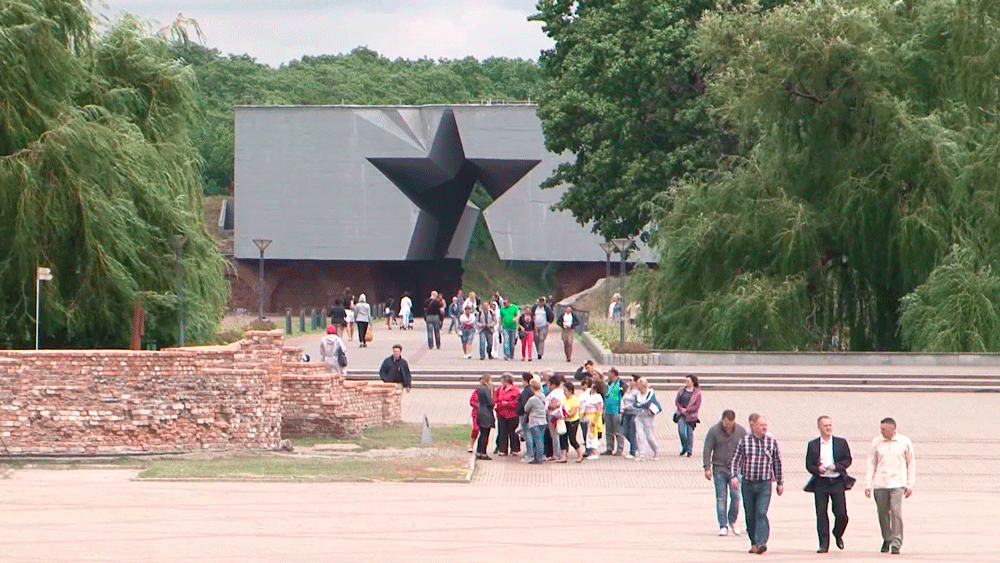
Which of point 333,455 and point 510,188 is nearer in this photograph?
point 333,455

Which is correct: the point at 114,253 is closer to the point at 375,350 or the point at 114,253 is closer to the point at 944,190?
the point at 375,350

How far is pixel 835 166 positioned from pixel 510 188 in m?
30.7

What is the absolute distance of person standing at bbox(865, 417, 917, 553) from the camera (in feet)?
43.2

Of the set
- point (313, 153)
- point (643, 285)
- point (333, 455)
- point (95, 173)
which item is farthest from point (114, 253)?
point (313, 153)

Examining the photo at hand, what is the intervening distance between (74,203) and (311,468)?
10.7 metres

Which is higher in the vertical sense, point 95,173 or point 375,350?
point 95,173

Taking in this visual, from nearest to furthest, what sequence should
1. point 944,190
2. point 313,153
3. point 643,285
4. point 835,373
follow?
point 835,373
point 944,190
point 643,285
point 313,153

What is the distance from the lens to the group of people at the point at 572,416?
21344mm

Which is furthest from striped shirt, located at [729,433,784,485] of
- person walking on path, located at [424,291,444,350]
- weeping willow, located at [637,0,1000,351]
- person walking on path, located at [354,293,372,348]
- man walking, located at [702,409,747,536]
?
person walking on path, located at [354,293,372,348]

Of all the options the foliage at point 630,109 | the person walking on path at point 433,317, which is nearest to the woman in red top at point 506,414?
the person walking on path at point 433,317

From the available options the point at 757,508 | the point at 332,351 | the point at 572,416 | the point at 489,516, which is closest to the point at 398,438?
the point at 572,416

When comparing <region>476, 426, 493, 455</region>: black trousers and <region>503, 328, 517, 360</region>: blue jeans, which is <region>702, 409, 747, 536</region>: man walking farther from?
<region>503, 328, 517, 360</region>: blue jeans

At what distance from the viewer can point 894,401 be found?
28.5 metres

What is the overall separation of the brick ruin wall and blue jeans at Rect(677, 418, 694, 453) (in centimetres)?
540
